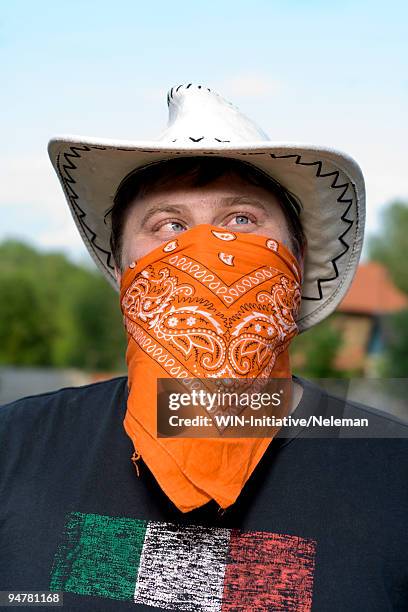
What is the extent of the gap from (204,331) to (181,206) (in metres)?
0.43

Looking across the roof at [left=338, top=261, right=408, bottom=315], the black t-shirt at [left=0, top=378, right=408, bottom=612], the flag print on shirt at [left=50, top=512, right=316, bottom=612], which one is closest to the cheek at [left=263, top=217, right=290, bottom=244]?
the black t-shirt at [left=0, top=378, right=408, bottom=612]

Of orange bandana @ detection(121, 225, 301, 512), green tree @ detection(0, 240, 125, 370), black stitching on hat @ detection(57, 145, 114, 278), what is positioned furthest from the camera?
green tree @ detection(0, 240, 125, 370)

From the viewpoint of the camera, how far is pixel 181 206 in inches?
87.4

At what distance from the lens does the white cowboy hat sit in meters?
2.20

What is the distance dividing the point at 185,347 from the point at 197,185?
518 millimetres

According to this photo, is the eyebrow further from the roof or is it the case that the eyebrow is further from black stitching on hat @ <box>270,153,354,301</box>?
the roof

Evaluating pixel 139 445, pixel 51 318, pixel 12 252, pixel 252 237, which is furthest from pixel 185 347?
pixel 12 252

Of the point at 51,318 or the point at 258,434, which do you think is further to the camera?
the point at 51,318

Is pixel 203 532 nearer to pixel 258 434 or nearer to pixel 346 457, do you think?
pixel 258 434

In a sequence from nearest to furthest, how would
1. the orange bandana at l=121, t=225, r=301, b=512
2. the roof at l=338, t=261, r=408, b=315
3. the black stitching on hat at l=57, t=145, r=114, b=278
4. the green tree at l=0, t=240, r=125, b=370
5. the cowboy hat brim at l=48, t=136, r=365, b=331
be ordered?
the orange bandana at l=121, t=225, r=301, b=512 → the cowboy hat brim at l=48, t=136, r=365, b=331 → the black stitching on hat at l=57, t=145, r=114, b=278 → the roof at l=338, t=261, r=408, b=315 → the green tree at l=0, t=240, r=125, b=370

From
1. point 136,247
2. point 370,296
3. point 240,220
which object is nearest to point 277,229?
point 240,220

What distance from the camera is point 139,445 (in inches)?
76.7

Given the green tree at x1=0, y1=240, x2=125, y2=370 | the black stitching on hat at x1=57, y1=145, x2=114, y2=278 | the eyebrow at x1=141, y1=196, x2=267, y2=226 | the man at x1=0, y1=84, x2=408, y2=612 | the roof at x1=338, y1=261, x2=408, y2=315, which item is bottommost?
the man at x1=0, y1=84, x2=408, y2=612

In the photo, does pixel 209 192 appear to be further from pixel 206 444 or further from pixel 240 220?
pixel 206 444
